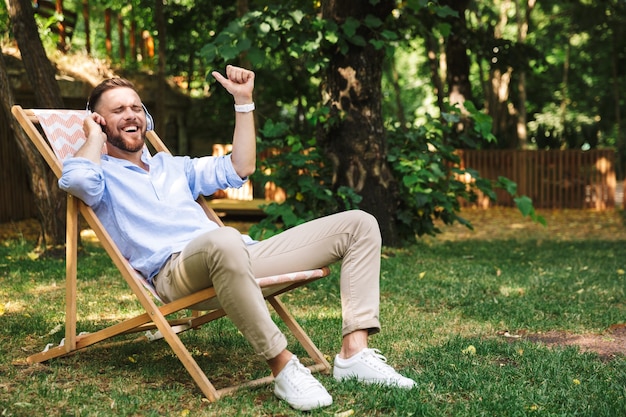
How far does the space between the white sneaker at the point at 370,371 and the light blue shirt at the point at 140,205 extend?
814mm

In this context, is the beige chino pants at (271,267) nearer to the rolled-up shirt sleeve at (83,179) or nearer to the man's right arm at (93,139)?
the rolled-up shirt sleeve at (83,179)

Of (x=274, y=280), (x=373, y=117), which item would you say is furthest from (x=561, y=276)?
(x=274, y=280)

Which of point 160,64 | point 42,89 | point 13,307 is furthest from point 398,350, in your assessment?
point 160,64

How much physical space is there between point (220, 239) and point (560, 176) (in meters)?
12.6

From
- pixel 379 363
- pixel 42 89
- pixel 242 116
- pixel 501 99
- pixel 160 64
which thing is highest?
pixel 160 64

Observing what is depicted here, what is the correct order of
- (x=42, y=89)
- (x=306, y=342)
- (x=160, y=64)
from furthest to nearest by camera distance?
(x=160, y=64)
(x=42, y=89)
(x=306, y=342)

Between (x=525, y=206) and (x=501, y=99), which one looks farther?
(x=501, y=99)

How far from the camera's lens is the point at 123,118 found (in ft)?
11.7

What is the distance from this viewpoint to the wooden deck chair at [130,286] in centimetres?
314

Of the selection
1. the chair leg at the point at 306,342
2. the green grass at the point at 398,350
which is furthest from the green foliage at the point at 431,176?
the chair leg at the point at 306,342

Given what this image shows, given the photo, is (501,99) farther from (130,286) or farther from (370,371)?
(130,286)

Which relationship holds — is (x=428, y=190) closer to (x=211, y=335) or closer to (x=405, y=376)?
(x=211, y=335)

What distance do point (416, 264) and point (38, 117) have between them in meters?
3.69

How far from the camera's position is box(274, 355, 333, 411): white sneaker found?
297 cm
